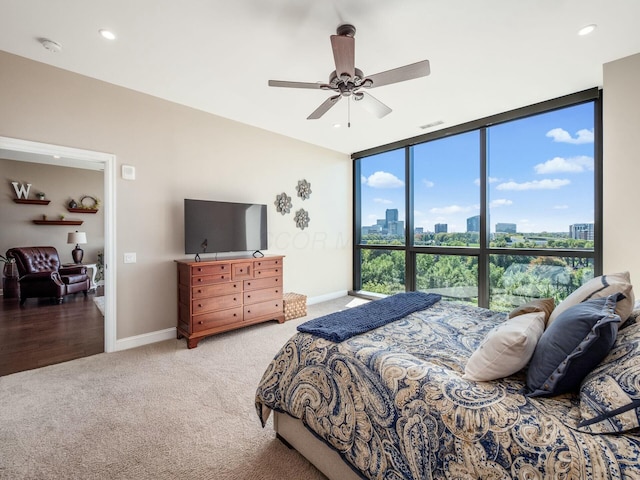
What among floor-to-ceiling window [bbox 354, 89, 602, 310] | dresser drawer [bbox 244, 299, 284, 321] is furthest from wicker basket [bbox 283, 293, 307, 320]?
floor-to-ceiling window [bbox 354, 89, 602, 310]

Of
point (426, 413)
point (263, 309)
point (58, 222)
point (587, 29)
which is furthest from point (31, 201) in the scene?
point (587, 29)

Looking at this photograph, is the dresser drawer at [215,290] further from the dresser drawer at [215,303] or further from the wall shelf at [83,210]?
the wall shelf at [83,210]

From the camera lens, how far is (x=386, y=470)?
4.02 ft

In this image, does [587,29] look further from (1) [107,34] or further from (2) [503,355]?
(1) [107,34]

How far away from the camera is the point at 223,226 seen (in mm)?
3857

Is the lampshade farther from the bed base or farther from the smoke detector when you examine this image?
the bed base

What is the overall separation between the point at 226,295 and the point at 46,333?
2.45 meters

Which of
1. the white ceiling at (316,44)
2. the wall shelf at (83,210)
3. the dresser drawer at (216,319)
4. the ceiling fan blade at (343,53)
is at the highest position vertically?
the white ceiling at (316,44)

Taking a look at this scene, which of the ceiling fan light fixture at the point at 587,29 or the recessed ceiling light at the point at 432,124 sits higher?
the recessed ceiling light at the point at 432,124

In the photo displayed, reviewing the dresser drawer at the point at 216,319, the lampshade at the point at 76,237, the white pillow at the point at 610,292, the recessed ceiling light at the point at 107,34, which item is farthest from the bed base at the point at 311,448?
the lampshade at the point at 76,237

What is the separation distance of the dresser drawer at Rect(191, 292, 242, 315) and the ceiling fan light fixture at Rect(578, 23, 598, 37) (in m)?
4.17

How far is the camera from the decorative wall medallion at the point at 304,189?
5020mm

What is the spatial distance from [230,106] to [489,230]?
12.9ft

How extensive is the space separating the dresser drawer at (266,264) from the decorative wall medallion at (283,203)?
0.98 meters
